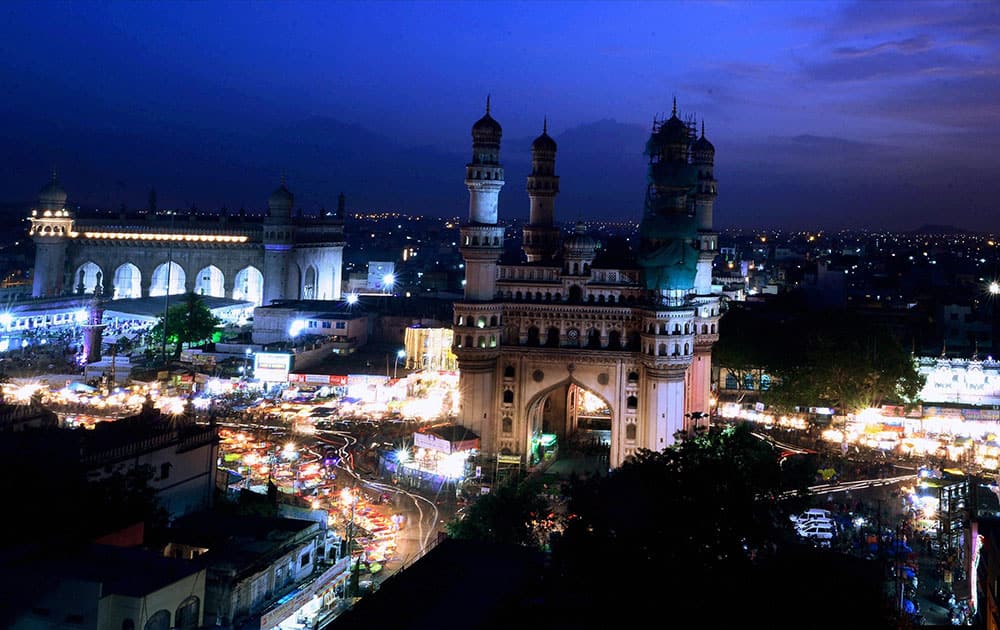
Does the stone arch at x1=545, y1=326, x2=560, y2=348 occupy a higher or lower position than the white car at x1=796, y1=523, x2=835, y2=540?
higher

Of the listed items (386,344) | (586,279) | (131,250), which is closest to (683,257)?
(586,279)

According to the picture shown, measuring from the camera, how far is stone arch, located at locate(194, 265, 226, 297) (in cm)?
6675

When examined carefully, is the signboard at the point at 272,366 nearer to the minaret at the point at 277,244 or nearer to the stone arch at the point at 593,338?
the stone arch at the point at 593,338

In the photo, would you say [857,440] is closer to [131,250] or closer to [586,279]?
[586,279]

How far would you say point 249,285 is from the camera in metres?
67.0

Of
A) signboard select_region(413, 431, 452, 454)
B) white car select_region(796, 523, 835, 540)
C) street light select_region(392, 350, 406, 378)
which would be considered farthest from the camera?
street light select_region(392, 350, 406, 378)

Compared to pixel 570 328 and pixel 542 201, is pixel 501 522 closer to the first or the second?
pixel 570 328

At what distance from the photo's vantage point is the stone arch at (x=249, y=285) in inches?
2606

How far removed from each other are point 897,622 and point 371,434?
2435 centimetres

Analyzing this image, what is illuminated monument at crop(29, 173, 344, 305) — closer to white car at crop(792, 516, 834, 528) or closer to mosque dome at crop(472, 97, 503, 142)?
mosque dome at crop(472, 97, 503, 142)

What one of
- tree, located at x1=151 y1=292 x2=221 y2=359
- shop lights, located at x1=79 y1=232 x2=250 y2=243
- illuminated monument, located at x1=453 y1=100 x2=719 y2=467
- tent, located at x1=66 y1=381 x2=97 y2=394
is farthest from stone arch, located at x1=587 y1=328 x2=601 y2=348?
shop lights, located at x1=79 y1=232 x2=250 y2=243

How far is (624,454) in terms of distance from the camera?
34.8 m

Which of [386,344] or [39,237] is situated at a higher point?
[39,237]

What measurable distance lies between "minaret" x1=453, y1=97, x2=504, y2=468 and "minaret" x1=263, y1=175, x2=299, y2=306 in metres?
30.3
